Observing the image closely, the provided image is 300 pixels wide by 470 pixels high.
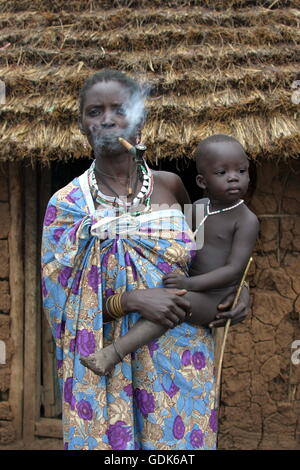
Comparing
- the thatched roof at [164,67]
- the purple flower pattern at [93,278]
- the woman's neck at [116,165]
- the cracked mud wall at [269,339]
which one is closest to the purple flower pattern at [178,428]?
the purple flower pattern at [93,278]

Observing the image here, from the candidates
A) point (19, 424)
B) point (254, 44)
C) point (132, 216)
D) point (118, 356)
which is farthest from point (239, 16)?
point (19, 424)

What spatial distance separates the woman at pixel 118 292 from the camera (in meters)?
2.07

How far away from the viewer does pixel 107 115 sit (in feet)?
6.76

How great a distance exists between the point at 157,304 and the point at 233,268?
0.36 m

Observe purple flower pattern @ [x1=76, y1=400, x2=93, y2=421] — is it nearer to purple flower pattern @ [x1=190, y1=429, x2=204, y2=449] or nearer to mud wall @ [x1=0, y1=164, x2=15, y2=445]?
purple flower pattern @ [x1=190, y1=429, x2=204, y2=449]

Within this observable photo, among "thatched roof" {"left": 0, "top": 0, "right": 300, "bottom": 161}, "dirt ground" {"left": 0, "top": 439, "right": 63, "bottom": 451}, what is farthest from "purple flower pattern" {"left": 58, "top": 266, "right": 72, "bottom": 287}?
"dirt ground" {"left": 0, "top": 439, "right": 63, "bottom": 451}

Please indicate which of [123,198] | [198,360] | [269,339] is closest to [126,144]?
[123,198]

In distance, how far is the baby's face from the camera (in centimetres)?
221

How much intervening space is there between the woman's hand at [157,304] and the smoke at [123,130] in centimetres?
52

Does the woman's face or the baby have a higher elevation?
the woman's face

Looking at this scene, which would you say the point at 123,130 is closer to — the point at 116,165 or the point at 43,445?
the point at 116,165

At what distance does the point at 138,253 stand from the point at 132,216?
0.13 m

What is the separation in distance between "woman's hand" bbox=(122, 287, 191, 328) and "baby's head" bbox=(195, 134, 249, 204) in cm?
43

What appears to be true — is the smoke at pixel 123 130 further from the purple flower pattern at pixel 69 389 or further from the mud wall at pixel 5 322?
the mud wall at pixel 5 322
